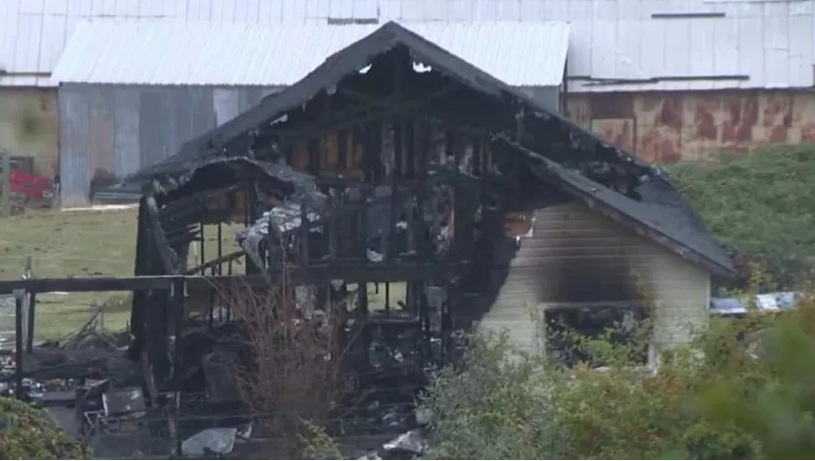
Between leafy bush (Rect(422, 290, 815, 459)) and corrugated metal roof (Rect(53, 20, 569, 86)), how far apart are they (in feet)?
65.3

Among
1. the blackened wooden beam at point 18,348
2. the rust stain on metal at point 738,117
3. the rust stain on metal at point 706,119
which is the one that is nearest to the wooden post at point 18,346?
the blackened wooden beam at point 18,348

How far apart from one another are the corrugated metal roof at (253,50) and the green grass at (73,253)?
3289mm

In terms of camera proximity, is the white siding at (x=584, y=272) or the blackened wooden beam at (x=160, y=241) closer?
the blackened wooden beam at (x=160, y=241)

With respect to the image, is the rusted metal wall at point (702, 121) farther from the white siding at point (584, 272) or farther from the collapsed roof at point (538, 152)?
the white siding at point (584, 272)

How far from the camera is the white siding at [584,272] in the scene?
17.8 metres

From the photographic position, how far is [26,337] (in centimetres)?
2084

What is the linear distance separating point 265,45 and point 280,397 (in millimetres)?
21954

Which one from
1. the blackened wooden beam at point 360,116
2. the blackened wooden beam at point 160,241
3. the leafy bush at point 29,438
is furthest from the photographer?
the blackened wooden beam at point 360,116

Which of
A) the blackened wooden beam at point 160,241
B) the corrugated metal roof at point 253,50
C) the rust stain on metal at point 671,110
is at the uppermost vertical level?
the corrugated metal roof at point 253,50

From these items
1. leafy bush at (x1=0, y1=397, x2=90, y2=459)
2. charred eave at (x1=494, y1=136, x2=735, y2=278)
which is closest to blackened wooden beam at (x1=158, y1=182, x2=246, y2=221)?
charred eave at (x1=494, y1=136, x2=735, y2=278)

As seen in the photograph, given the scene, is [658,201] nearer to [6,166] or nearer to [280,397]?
[280,397]

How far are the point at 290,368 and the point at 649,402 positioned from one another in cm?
614

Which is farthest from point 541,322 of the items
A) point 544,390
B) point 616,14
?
point 616,14

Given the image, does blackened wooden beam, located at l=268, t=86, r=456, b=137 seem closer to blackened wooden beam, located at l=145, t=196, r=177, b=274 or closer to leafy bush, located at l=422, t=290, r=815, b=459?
blackened wooden beam, located at l=145, t=196, r=177, b=274
